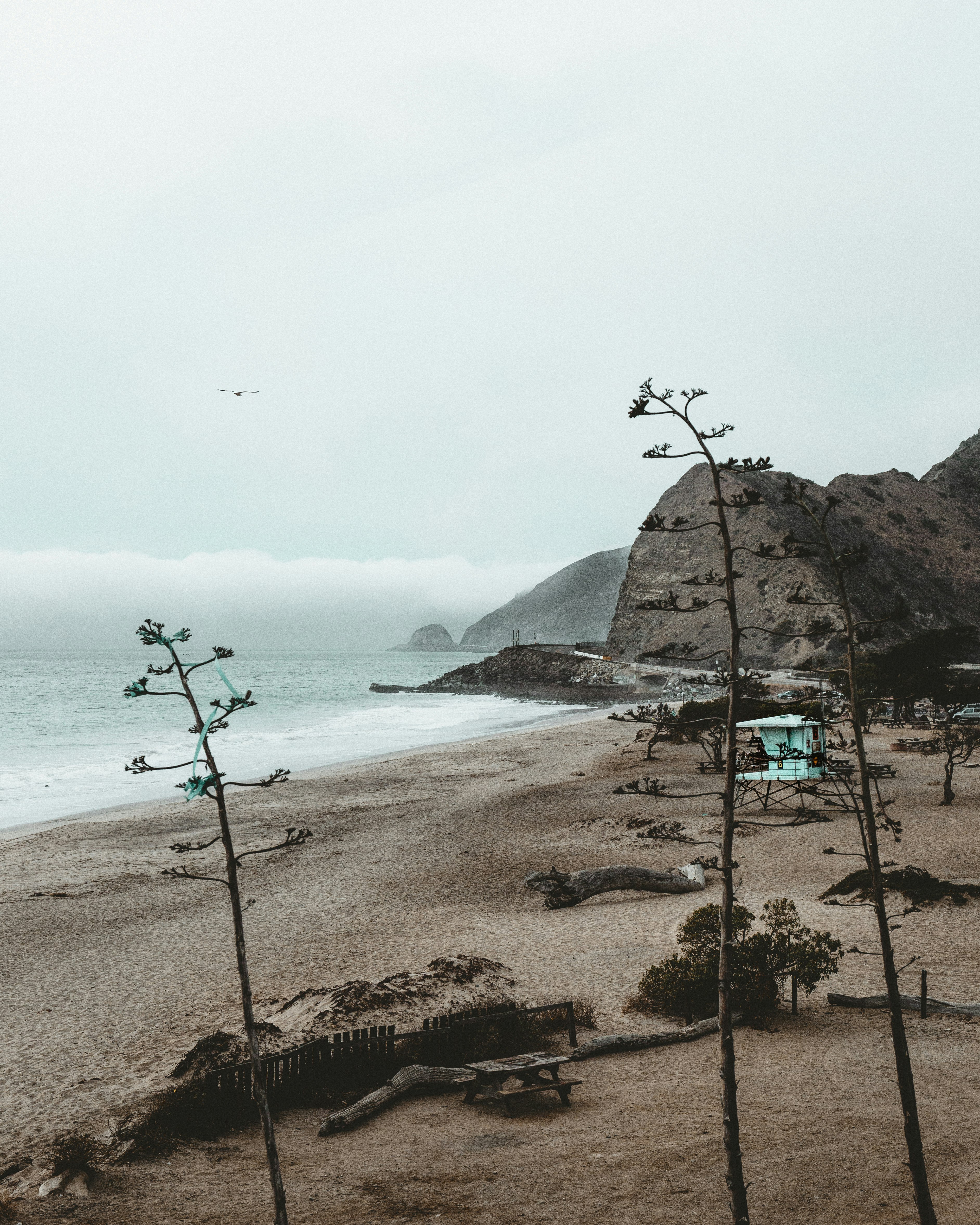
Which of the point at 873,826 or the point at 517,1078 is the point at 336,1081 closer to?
the point at 517,1078

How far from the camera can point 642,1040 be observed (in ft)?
37.8

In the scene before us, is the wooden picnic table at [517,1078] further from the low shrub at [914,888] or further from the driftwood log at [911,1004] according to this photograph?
the low shrub at [914,888]

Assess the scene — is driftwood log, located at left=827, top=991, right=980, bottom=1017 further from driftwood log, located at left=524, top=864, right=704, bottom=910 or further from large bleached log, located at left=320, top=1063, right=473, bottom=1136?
driftwood log, located at left=524, top=864, right=704, bottom=910

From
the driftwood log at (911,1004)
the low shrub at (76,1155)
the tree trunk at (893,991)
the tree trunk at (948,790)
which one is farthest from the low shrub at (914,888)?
the low shrub at (76,1155)

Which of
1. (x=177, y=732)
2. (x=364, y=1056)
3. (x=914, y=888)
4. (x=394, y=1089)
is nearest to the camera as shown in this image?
(x=394, y=1089)

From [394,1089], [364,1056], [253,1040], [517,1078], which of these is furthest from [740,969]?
[253,1040]

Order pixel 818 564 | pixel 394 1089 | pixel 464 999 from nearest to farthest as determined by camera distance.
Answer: pixel 394 1089 → pixel 464 999 → pixel 818 564

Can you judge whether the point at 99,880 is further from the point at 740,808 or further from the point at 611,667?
the point at 611,667

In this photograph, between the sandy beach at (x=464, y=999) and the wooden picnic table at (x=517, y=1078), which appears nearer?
the sandy beach at (x=464, y=999)

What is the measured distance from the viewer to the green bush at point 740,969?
39.6 feet

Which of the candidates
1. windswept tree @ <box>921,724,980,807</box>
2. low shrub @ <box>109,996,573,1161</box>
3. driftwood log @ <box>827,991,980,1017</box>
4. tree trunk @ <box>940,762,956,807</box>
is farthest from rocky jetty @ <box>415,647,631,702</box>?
low shrub @ <box>109,996,573,1161</box>

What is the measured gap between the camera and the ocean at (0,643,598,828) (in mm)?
39219

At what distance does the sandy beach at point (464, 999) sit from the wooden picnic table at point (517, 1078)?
0.21 meters

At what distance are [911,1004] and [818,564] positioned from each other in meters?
83.0
